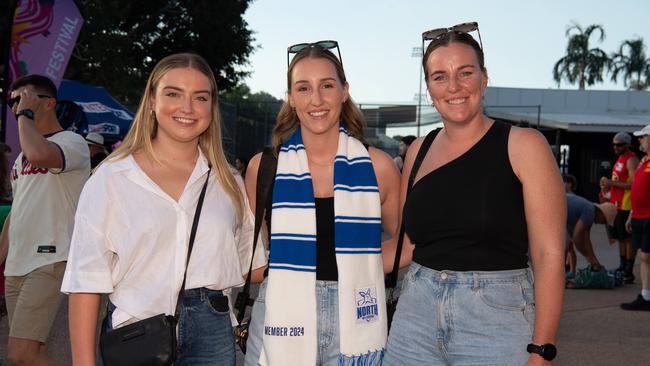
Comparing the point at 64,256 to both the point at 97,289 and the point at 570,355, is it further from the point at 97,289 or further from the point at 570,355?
the point at 570,355

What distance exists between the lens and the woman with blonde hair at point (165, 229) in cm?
285

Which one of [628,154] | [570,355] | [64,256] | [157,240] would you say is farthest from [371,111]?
[157,240]

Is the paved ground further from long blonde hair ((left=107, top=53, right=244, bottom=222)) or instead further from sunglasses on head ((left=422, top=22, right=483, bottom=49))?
sunglasses on head ((left=422, top=22, right=483, bottom=49))

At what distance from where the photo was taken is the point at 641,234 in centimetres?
923

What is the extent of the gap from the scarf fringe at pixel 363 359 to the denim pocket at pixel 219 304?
0.54 meters

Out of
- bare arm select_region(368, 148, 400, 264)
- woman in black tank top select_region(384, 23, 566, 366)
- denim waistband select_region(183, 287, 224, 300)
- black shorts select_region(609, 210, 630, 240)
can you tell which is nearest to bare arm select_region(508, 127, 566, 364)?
woman in black tank top select_region(384, 23, 566, 366)

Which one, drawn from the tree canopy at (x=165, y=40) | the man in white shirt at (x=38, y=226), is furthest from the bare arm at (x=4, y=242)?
the tree canopy at (x=165, y=40)

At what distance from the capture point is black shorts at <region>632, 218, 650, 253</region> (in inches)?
352

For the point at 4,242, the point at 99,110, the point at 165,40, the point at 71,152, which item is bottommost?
the point at 4,242

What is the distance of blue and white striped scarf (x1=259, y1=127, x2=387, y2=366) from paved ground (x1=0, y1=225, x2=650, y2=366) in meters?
3.11

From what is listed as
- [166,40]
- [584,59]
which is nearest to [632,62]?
[584,59]

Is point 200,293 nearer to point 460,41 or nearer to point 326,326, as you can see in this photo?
point 326,326

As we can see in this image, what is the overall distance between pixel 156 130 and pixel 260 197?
1.87ft

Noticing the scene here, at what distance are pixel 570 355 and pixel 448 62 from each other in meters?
4.39
